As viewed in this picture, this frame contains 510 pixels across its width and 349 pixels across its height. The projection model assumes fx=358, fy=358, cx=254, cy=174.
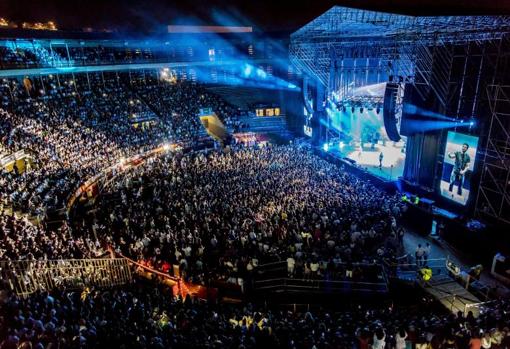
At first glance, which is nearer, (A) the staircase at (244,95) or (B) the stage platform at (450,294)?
(B) the stage platform at (450,294)

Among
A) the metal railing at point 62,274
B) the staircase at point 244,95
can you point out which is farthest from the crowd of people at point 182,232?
the staircase at point 244,95

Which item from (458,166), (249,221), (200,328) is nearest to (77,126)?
(249,221)

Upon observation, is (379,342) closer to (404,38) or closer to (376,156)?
(404,38)

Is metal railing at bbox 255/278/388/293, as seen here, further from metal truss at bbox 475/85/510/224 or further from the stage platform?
metal truss at bbox 475/85/510/224

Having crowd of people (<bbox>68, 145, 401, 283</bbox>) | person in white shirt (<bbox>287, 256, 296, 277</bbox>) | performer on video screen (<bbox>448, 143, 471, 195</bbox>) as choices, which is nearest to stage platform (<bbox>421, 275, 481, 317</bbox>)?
crowd of people (<bbox>68, 145, 401, 283</bbox>)

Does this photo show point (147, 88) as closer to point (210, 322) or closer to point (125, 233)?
point (125, 233)

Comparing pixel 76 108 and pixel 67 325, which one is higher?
pixel 76 108

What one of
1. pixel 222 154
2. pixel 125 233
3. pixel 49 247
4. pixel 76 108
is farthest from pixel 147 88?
pixel 49 247

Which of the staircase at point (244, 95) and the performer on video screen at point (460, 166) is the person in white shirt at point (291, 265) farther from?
the staircase at point (244, 95)
